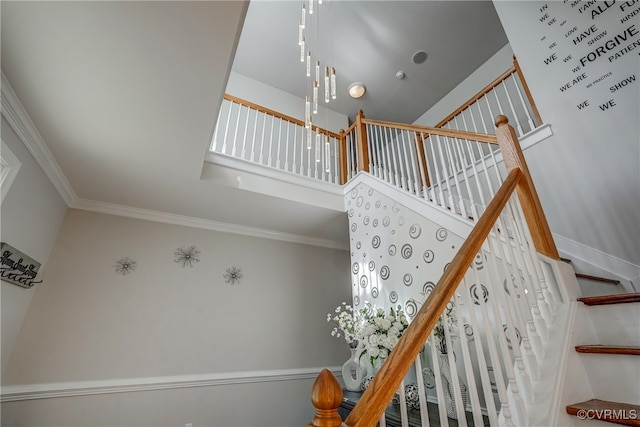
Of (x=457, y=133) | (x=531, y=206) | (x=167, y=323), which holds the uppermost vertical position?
(x=457, y=133)

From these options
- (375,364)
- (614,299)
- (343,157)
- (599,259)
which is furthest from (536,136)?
(375,364)

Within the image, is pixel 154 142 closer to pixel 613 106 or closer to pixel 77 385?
pixel 77 385

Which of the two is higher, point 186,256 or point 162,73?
point 162,73

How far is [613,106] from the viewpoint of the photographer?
1.86 meters

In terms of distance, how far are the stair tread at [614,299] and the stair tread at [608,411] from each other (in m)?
0.43

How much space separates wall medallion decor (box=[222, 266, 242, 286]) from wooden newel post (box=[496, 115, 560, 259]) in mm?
3133

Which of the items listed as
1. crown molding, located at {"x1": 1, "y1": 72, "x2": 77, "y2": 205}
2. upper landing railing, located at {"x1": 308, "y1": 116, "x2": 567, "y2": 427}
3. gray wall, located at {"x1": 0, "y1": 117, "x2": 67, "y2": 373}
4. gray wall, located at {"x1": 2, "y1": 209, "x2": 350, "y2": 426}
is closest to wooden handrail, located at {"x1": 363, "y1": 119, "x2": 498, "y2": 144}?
upper landing railing, located at {"x1": 308, "y1": 116, "x2": 567, "y2": 427}

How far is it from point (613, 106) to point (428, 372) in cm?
213

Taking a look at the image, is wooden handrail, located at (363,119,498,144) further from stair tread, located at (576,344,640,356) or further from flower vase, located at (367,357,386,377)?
flower vase, located at (367,357,386,377)

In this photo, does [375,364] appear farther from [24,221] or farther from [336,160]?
[24,221]

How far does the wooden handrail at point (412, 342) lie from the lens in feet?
2.45

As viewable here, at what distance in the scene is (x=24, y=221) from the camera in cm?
229

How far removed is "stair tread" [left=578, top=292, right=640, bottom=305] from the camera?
1.24m

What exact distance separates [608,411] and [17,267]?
3.69 m
